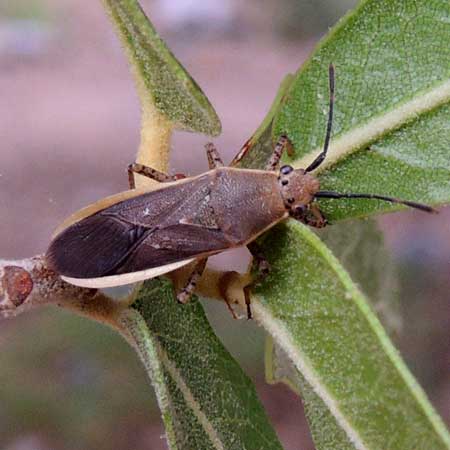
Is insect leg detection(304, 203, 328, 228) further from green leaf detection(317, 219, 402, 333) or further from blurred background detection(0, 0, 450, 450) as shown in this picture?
blurred background detection(0, 0, 450, 450)

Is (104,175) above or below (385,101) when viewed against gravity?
below

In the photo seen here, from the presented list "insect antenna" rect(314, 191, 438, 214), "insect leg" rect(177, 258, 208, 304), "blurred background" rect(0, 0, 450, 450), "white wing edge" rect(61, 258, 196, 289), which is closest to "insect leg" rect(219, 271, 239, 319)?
"insect leg" rect(177, 258, 208, 304)

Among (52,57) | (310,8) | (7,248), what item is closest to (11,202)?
(7,248)

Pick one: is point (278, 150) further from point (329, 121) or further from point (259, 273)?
point (259, 273)

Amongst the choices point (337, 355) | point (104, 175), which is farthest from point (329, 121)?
point (104, 175)

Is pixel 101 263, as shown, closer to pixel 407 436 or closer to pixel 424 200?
pixel 424 200

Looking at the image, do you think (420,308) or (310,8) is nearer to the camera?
(420,308)
